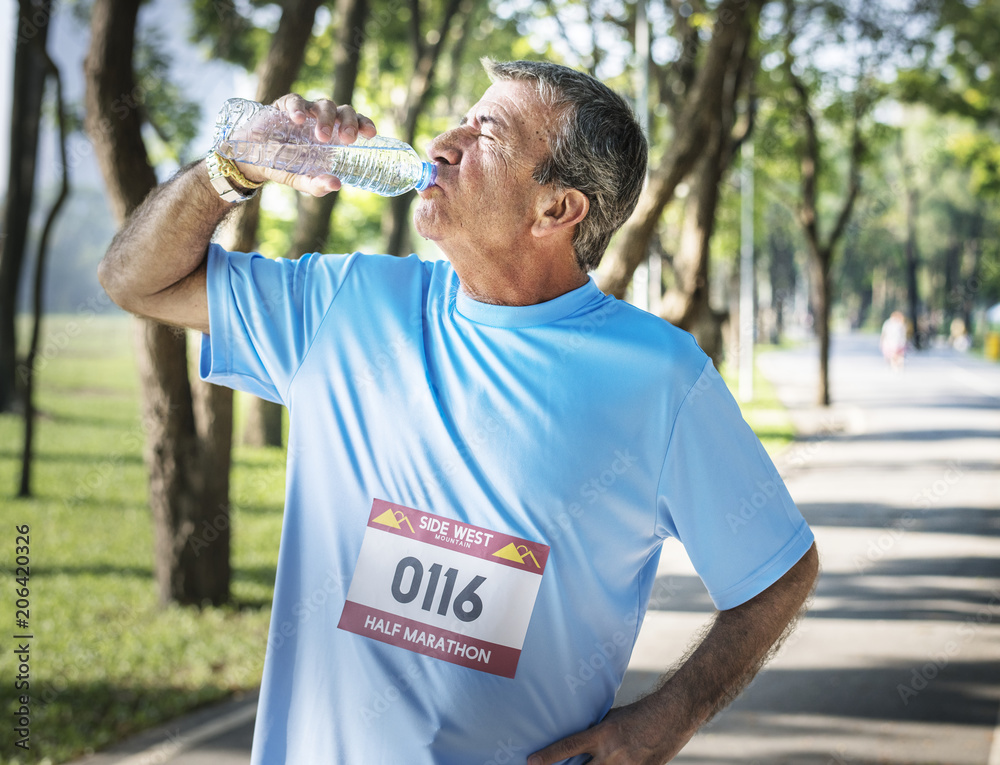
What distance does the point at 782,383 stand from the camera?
26.2m

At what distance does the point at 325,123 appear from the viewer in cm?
179

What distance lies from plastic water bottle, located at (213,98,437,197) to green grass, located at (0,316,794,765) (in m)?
3.29

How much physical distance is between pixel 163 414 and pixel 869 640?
457cm

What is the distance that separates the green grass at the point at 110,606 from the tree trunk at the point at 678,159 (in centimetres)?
318

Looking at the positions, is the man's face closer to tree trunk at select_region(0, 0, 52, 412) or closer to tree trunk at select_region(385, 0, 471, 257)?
tree trunk at select_region(0, 0, 52, 412)

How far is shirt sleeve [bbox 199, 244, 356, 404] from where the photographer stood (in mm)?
1981

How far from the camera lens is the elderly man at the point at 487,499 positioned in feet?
5.69

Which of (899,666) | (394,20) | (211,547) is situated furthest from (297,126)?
(394,20)

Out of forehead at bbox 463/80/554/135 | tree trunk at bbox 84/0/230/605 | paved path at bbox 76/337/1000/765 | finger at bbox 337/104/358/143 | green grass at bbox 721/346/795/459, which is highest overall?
forehead at bbox 463/80/554/135

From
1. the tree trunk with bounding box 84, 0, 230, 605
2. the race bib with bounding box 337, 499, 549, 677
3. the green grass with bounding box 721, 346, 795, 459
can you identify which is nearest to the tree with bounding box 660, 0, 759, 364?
the green grass with bounding box 721, 346, 795, 459

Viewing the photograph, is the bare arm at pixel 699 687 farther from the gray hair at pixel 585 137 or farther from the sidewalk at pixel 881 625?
the sidewalk at pixel 881 625

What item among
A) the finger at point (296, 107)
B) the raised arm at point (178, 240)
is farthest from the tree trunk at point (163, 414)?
the finger at point (296, 107)

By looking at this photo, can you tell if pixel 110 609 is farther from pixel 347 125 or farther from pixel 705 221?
pixel 705 221

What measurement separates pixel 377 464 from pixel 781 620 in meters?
0.82
